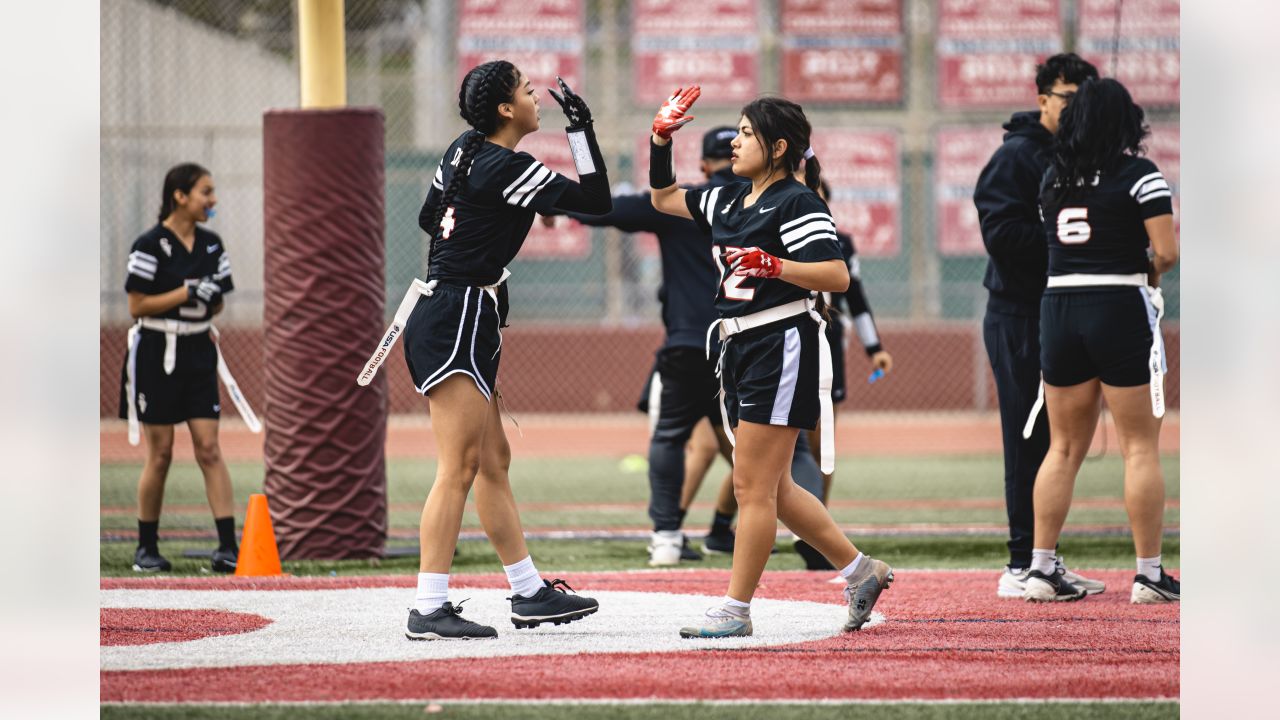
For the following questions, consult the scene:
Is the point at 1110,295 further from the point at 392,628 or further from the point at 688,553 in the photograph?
the point at 392,628

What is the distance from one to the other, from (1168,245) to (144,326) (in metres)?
4.93

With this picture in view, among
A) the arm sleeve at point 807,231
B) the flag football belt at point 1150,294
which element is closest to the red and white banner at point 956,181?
the flag football belt at point 1150,294

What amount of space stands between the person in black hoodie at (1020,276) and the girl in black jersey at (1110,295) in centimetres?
30

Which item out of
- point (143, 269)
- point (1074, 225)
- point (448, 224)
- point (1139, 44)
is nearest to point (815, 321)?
point (448, 224)

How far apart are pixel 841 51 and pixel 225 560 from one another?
13710 millimetres

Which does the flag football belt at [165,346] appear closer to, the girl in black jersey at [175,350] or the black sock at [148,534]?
the girl in black jersey at [175,350]

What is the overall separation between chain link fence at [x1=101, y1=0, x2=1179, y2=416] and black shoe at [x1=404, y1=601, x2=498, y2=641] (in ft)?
44.4

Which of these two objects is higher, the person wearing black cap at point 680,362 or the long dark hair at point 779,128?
the long dark hair at point 779,128

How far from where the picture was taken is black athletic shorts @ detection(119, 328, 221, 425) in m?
7.87

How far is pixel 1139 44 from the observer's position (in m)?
19.4

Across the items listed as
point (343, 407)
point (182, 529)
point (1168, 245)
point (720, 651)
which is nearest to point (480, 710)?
point (720, 651)

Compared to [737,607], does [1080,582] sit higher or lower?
lower

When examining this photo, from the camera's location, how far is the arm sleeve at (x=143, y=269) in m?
7.78
